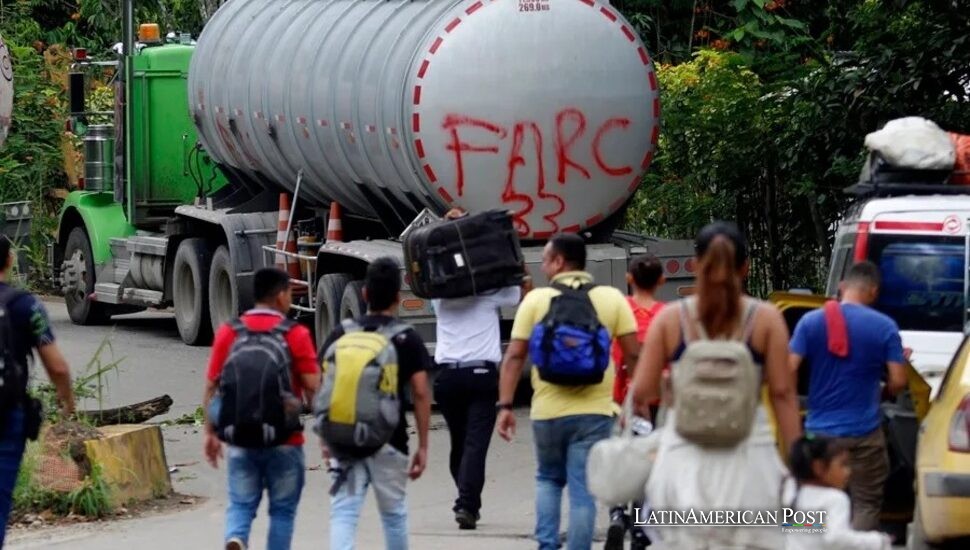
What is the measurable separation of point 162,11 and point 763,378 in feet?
81.2

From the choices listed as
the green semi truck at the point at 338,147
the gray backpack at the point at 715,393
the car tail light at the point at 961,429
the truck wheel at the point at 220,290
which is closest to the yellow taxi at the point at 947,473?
the car tail light at the point at 961,429

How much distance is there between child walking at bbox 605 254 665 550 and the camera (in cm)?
861

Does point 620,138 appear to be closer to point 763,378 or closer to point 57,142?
point 763,378

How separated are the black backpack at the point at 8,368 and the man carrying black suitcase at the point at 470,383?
8.64ft

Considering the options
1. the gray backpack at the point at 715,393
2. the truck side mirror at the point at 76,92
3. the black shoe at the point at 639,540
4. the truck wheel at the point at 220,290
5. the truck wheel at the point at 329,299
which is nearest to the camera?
the gray backpack at the point at 715,393

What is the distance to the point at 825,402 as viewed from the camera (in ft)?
25.8

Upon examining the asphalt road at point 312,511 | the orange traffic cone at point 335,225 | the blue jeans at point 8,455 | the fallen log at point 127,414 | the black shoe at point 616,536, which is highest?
the orange traffic cone at point 335,225

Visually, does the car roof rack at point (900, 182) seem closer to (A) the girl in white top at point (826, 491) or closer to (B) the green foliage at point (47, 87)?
(A) the girl in white top at point (826, 491)

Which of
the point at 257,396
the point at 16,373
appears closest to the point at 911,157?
the point at 257,396

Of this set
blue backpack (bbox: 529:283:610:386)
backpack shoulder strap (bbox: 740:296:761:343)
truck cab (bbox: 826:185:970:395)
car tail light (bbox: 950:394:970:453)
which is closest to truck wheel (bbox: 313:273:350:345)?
truck cab (bbox: 826:185:970:395)

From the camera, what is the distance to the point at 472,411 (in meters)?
9.66


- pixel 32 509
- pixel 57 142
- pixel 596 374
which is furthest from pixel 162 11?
pixel 596 374

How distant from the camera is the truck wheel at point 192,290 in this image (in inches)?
739

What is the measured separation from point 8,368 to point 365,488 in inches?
59.2
